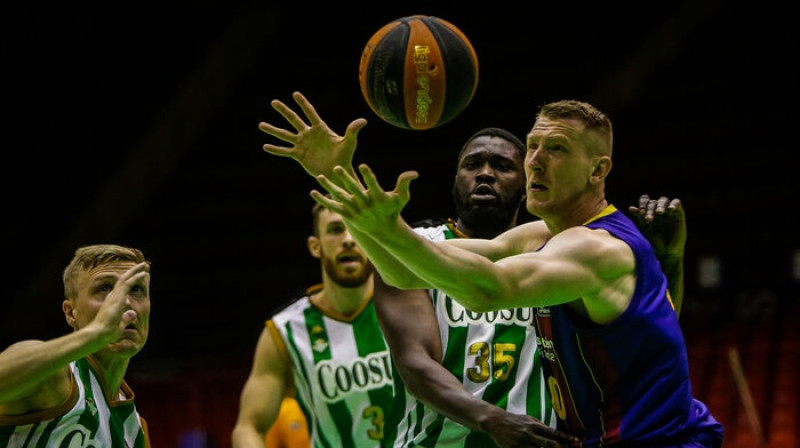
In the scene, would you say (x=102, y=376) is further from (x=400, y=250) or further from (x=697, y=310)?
(x=697, y=310)

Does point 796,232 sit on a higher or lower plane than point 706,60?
lower

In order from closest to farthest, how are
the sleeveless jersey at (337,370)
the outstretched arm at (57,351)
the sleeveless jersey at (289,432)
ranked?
the outstretched arm at (57,351) < the sleeveless jersey at (337,370) < the sleeveless jersey at (289,432)

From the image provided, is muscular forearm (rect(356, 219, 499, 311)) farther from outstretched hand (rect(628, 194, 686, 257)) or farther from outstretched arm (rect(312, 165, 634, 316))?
outstretched hand (rect(628, 194, 686, 257))

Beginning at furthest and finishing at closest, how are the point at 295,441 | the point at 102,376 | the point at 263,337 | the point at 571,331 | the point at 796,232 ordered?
the point at 796,232, the point at 295,441, the point at 263,337, the point at 102,376, the point at 571,331

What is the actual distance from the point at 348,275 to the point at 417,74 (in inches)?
89.5

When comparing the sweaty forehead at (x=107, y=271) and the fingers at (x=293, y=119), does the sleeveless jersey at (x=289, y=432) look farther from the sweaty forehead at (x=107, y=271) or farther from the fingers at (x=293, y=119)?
the fingers at (x=293, y=119)

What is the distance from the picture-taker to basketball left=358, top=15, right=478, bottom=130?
12.7 ft

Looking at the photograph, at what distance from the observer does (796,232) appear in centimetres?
939

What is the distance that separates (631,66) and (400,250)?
8.22m

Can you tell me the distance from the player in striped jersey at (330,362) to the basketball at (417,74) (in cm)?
205

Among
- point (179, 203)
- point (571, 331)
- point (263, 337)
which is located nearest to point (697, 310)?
point (263, 337)

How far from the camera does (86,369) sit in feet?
13.6

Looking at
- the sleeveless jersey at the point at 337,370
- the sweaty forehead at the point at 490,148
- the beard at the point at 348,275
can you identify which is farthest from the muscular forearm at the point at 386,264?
the beard at the point at 348,275

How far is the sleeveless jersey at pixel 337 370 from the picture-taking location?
5.69m
